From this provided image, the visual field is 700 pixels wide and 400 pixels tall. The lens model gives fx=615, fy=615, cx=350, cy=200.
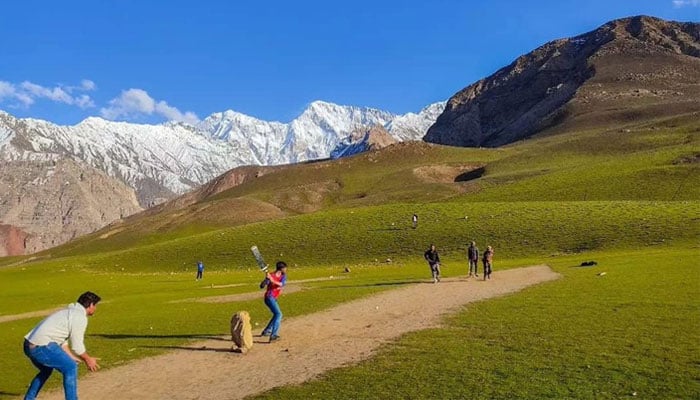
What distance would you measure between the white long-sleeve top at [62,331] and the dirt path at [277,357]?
381 centimetres

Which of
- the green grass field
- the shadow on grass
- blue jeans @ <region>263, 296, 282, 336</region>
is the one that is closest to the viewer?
the green grass field

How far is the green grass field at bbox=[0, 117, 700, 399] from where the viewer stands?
1716cm

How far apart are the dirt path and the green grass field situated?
122cm

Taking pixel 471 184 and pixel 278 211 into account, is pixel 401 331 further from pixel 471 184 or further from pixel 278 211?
pixel 278 211

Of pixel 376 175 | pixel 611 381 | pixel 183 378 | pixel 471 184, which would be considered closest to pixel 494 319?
pixel 611 381

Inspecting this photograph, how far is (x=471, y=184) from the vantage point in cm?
12800

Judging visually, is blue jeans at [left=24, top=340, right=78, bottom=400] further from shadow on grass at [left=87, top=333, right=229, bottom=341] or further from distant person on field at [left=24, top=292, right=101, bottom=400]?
shadow on grass at [left=87, top=333, right=229, bottom=341]

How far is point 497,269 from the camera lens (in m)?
52.3

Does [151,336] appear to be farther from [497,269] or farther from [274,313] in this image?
[497,269]

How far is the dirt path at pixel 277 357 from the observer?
18062mm

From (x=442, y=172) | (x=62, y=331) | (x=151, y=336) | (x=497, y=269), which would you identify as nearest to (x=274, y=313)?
(x=151, y=336)

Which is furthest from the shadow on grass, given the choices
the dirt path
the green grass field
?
the dirt path

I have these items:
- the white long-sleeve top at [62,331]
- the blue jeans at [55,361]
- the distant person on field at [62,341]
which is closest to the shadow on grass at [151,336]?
the blue jeans at [55,361]

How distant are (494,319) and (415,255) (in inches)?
1736
